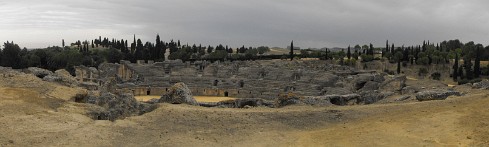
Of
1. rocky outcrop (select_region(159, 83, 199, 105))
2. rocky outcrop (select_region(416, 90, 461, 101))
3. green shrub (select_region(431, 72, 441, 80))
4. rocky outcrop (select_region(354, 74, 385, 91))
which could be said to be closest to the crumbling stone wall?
rocky outcrop (select_region(354, 74, 385, 91))

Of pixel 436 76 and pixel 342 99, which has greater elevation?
pixel 342 99

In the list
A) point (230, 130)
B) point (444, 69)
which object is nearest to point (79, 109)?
point (230, 130)

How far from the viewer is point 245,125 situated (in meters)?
20.2

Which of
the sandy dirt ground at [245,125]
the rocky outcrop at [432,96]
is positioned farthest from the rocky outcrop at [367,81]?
the sandy dirt ground at [245,125]

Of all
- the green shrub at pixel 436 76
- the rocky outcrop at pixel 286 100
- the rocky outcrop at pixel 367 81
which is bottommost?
the green shrub at pixel 436 76

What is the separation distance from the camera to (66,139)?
16328 millimetres

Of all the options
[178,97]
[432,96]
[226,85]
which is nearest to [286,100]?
[178,97]

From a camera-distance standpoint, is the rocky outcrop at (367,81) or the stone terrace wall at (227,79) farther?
the stone terrace wall at (227,79)

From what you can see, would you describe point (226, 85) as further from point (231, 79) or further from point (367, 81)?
point (367, 81)

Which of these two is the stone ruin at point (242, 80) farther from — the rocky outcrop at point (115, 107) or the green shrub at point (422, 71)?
the rocky outcrop at point (115, 107)

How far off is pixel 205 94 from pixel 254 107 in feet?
97.3

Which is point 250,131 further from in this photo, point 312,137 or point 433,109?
point 433,109

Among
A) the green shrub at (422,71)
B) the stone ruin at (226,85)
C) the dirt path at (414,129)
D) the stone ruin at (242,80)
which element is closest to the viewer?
the dirt path at (414,129)

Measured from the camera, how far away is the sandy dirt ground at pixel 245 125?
54.6 ft
